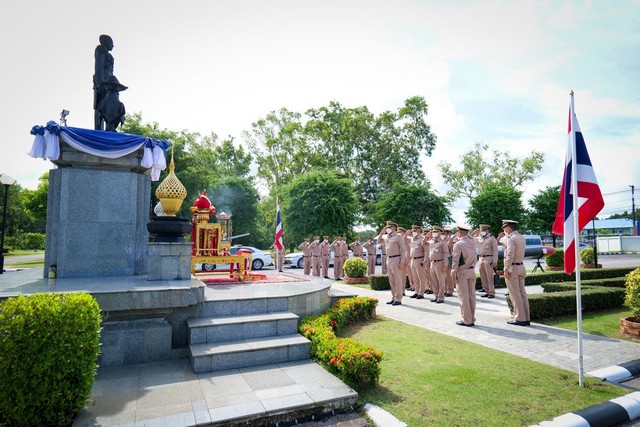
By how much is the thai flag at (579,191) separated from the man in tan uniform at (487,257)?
20.8 ft

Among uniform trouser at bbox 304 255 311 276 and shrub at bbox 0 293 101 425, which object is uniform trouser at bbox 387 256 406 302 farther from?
shrub at bbox 0 293 101 425

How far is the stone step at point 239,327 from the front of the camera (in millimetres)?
5238

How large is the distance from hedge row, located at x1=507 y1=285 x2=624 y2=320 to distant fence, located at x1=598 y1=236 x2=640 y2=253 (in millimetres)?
40932

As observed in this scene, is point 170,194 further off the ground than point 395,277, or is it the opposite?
point 170,194

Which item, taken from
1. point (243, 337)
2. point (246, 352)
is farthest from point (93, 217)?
point (246, 352)

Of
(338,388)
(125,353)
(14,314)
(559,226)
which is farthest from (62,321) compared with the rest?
(559,226)

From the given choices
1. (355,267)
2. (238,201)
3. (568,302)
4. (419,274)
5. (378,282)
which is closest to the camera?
(568,302)

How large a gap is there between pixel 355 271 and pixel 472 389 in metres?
11.7

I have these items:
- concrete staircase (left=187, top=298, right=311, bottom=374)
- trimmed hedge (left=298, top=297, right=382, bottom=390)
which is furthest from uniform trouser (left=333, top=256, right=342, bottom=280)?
concrete staircase (left=187, top=298, right=311, bottom=374)

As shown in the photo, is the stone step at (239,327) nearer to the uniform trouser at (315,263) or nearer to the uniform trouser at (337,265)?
the uniform trouser at (315,263)

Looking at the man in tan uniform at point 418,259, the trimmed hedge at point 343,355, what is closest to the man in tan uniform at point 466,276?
the man in tan uniform at point 418,259

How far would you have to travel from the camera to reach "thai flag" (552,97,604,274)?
5379 millimetres

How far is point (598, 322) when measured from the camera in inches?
320

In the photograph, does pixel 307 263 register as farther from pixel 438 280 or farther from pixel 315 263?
pixel 438 280
